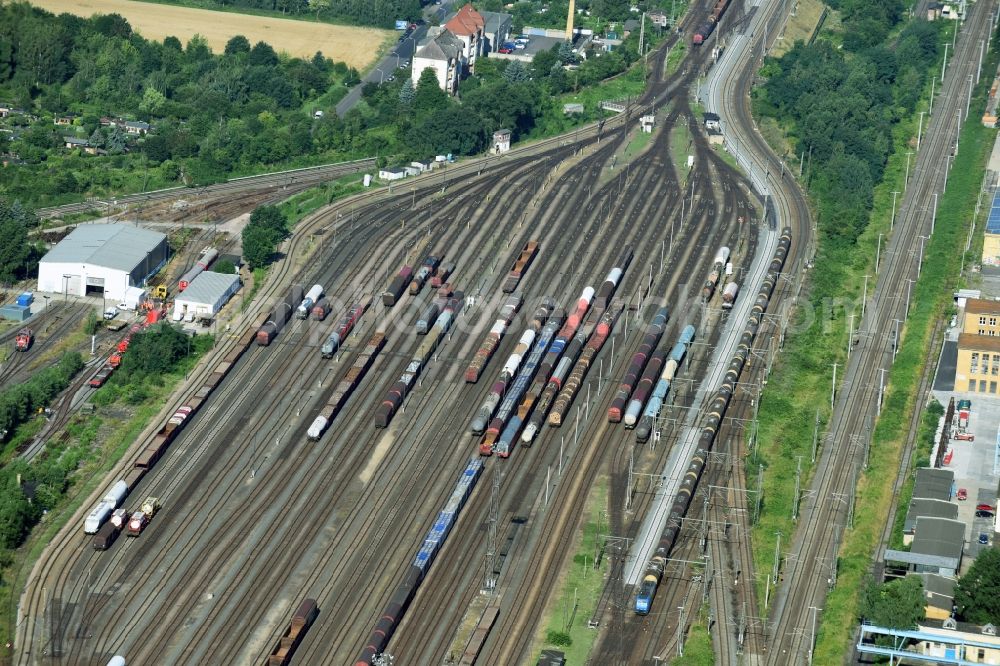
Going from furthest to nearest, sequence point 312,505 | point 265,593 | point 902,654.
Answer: point 312,505 → point 265,593 → point 902,654

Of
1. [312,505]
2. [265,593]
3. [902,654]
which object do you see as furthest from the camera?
[312,505]

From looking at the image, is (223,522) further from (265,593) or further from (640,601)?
(640,601)

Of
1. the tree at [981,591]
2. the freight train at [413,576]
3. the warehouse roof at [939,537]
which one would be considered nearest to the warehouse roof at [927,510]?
the warehouse roof at [939,537]

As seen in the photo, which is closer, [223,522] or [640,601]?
[640,601]

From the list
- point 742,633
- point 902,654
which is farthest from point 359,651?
point 902,654

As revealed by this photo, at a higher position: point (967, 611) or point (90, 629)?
point (967, 611)

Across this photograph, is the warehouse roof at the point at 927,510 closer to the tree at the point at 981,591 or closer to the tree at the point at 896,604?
the tree at the point at 981,591

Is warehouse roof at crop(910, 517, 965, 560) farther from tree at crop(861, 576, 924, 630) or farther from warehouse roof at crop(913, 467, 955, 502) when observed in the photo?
tree at crop(861, 576, 924, 630)
